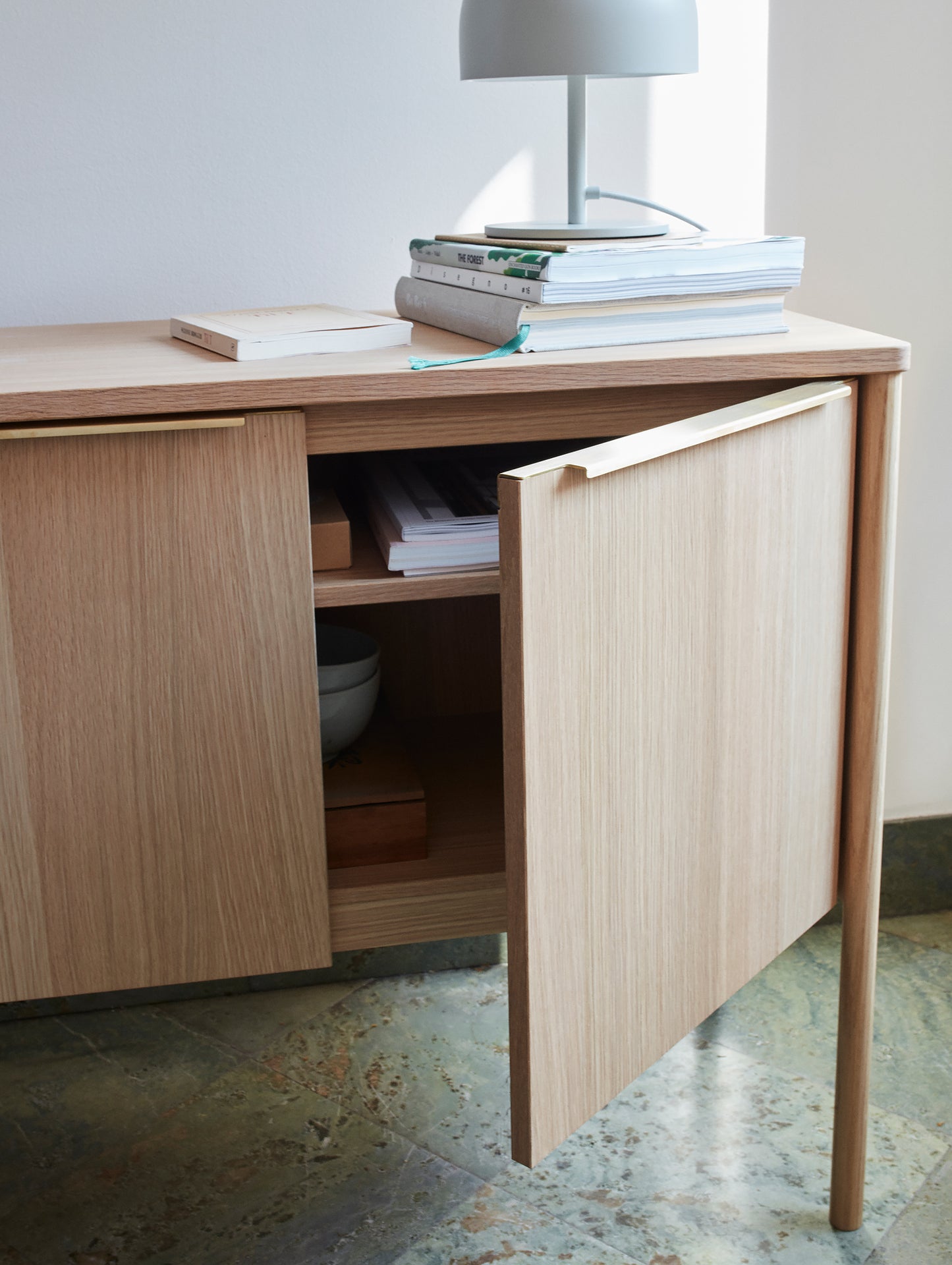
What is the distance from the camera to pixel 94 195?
140 cm

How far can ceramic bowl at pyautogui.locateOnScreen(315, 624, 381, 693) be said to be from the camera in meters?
1.25

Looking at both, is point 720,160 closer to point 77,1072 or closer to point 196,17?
point 196,17

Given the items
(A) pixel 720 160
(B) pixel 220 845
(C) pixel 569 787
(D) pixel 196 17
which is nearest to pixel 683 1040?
(B) pixel 220 845

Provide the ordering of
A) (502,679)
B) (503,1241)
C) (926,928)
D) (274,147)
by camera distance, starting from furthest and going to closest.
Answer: (926,928) → (274,147) → (503,1241) → (502,679)

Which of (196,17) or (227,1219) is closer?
(227,1219)

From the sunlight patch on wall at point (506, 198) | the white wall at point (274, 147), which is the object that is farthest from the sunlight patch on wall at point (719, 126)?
the sunlight patch on wall at point (506, 198)

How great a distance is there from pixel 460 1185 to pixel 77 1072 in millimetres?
492

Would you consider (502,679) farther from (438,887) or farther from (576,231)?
(576,231)

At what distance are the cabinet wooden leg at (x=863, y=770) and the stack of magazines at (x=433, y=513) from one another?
314mm

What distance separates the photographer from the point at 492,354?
988 millimetres

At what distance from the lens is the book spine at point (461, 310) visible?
3.38 feet

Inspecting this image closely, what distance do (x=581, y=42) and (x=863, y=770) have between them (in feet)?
2.24

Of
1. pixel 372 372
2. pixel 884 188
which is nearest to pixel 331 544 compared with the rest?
pixel 372 372

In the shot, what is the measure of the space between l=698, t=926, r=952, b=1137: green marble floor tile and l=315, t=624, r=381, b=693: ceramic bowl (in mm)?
602
